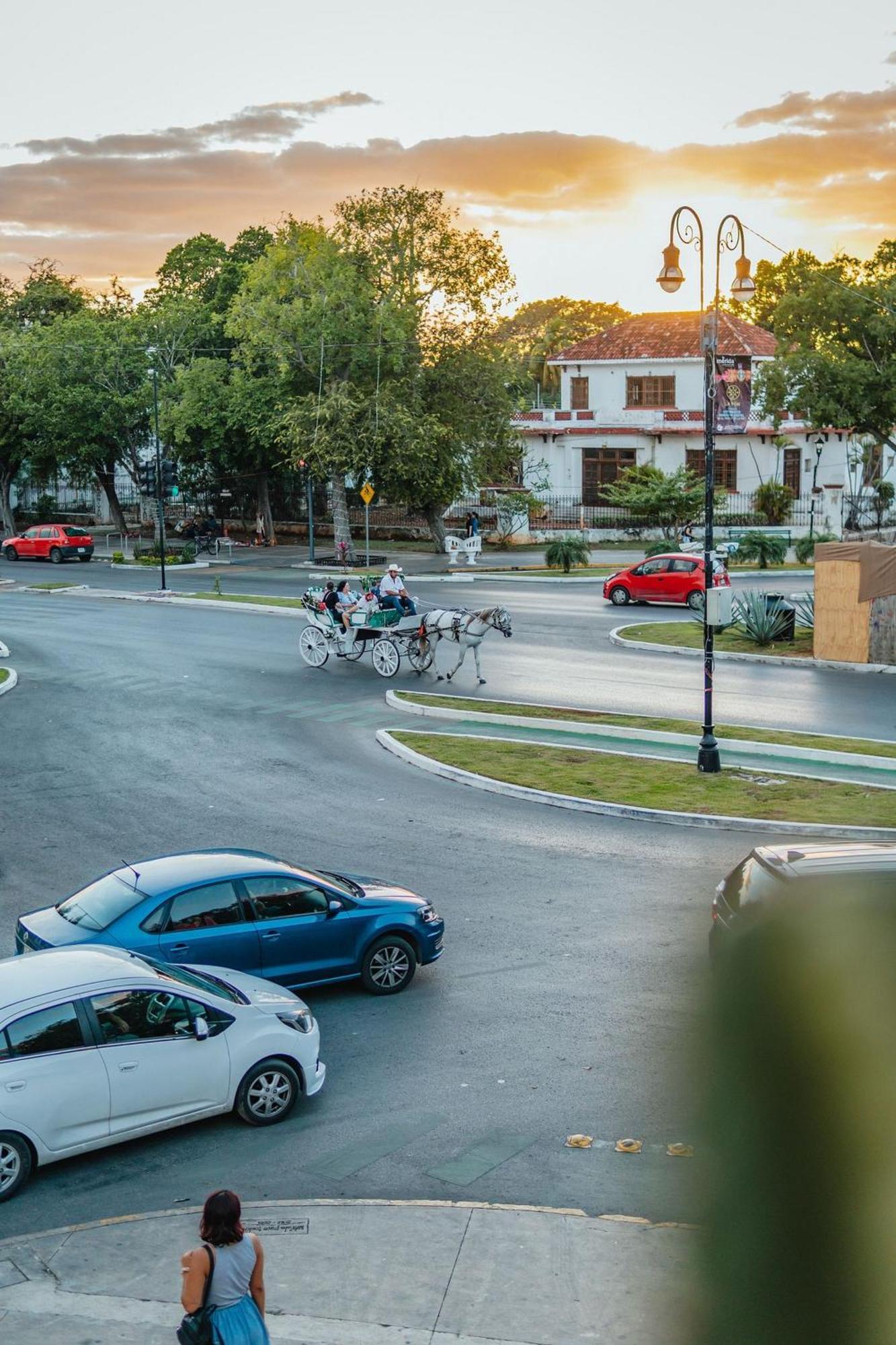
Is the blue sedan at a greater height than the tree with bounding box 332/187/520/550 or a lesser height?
lesser

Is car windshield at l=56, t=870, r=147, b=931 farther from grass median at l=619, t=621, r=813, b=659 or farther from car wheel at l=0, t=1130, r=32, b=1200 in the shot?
grass median at l=619, t=621, r=813, b=659

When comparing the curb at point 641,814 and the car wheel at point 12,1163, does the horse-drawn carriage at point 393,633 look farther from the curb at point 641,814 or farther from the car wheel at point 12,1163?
the car wheel at point 12,1163

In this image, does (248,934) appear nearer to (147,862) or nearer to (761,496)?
(147,862)

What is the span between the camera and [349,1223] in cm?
832

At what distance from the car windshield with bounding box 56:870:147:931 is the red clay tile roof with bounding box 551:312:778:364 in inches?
2274

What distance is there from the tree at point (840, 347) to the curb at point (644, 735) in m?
25.6

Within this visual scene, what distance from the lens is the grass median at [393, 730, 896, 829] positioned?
59.0 feet

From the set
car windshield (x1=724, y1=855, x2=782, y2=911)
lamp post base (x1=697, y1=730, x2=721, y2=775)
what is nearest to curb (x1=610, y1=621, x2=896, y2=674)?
lamp post base (x1=697, y1=730, x2=721, y2=775)

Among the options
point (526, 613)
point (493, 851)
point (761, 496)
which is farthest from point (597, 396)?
point (493, 851)

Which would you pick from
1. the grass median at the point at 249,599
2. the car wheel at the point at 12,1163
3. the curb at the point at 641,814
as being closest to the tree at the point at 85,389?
the grass median at the point at 249,599

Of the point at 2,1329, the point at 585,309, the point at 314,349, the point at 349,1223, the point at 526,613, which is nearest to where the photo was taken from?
the point at 2,1329

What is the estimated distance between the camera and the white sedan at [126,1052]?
8859 millimetres

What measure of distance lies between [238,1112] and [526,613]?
2930cm

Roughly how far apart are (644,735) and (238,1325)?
1738 cm
